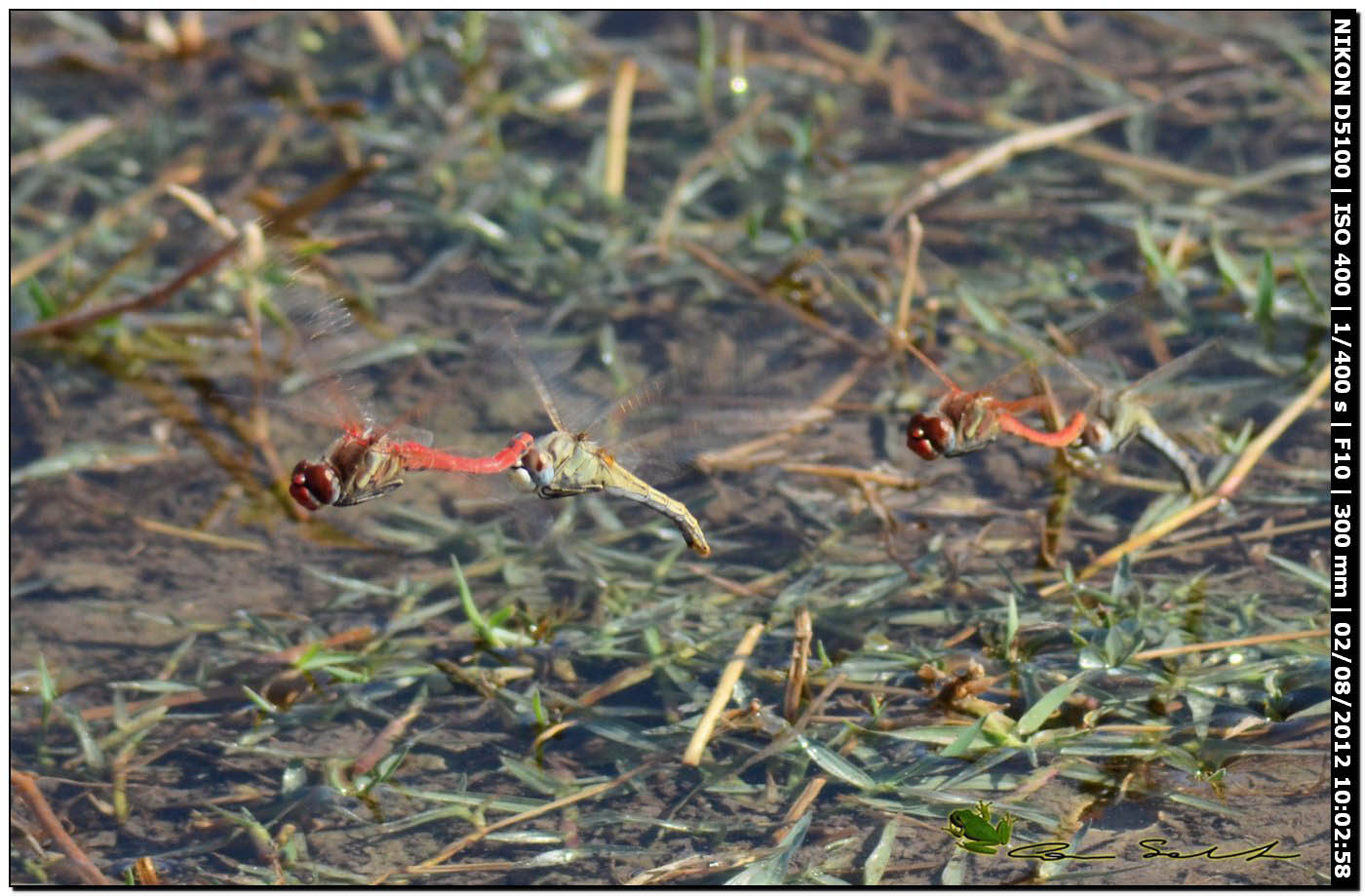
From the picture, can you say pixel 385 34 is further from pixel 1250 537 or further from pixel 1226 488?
pixel 1250 537

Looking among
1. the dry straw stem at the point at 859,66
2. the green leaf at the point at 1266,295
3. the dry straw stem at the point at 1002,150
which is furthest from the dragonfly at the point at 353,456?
the dry straw stem at the point at 859,66

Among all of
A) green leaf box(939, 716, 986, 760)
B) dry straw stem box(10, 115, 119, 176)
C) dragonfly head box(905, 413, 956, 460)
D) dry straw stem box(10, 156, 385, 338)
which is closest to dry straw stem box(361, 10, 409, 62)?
dry straw stem box(10, 115, 119, 176)

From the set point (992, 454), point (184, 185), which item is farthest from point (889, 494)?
point (184, 185)

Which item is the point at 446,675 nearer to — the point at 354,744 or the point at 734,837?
the point at 354,744

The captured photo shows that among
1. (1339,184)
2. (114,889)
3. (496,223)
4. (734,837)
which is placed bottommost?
(114,889)

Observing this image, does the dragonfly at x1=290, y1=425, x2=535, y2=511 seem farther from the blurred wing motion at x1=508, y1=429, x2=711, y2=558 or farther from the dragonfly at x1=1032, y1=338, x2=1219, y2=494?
the dragonfly at x1=1032, y1=338, x2=1219, y2=494

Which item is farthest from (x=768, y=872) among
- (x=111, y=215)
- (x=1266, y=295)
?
(x=111, y=215)
